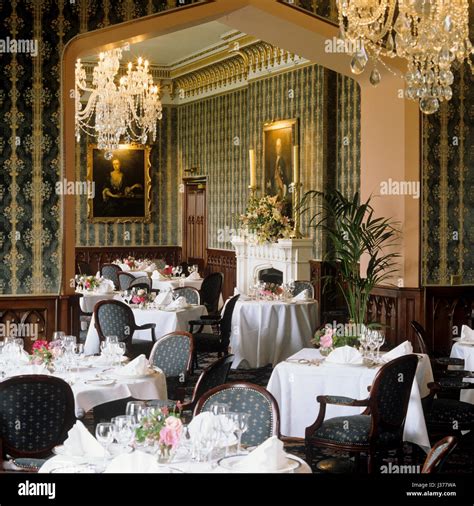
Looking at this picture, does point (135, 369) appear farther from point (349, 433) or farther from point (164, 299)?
point (164, 299)

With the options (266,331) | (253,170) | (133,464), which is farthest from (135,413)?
(253,170)

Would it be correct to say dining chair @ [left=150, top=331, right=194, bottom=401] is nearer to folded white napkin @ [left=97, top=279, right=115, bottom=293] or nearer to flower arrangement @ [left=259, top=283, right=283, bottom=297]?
flower arrangement @ [left=259, top=283, right=283, bottom=297]

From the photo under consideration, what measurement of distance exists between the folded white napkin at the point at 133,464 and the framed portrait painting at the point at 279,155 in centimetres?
1112

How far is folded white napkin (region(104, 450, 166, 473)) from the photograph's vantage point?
392 cm

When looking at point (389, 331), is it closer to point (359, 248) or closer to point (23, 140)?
point (359, 248)

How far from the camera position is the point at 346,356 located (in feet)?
24.1

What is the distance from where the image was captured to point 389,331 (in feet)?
35.3

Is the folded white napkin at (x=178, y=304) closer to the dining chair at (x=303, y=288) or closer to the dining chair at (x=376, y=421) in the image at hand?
the dining chair at (x=303, y=288)

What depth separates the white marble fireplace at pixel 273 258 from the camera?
46.6 feet

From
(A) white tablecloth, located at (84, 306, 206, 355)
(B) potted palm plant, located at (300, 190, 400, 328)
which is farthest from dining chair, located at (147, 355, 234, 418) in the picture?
(A) white tablecloth, located at (84, 306, 206, 355)

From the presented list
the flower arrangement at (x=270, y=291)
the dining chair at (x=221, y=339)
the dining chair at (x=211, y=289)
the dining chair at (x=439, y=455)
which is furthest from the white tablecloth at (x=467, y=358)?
the dining chair at (x=211, y=289)

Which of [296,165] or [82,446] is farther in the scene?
[296,165]

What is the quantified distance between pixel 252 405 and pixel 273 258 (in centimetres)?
955

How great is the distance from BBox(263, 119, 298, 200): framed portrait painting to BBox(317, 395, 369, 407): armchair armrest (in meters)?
8.45
